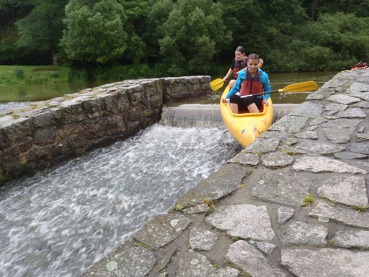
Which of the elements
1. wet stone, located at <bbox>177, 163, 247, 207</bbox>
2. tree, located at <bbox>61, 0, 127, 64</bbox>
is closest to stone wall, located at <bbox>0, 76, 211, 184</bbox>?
wet stone, located at <bbox>177, 163, 247, 207</bbox>

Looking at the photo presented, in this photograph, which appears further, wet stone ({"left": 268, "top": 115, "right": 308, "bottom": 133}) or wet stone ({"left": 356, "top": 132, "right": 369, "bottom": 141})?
wet stone ({"left": 268, "top": 115, "right": 308, "bottom": 133})

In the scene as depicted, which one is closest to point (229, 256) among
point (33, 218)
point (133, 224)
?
point (133, 224)

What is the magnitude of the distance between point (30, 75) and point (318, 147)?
1024 inches

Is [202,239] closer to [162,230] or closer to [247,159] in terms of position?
[162,230]

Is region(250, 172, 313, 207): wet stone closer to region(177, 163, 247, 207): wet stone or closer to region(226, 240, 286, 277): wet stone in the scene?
region(177, 163, 247, 207): wet stone

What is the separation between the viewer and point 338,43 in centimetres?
2159

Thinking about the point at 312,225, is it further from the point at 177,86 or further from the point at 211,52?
the point at 211,52

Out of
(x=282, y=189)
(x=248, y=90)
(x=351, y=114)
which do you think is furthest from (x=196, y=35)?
(x=282, y=189)

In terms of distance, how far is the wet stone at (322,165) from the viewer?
8.27 ft

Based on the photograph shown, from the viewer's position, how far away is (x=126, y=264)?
5.73 feet

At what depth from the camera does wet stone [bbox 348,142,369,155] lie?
282 centimetres

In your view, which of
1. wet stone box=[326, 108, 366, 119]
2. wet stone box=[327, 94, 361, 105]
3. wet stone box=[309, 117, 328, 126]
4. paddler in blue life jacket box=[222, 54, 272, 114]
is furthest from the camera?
paddler in blue life jacket box=[222, 54, 272, 114]

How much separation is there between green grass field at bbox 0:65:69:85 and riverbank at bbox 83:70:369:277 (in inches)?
912

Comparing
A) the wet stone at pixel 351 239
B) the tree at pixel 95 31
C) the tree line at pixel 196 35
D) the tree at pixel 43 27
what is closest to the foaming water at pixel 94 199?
the wet stone at pixel 351 239
